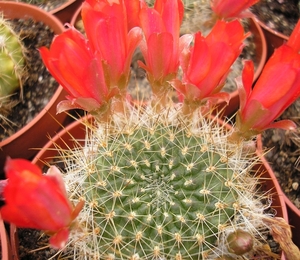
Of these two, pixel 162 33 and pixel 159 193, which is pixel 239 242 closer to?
pixel 159 193

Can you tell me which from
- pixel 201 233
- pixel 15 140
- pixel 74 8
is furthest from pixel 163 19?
pixel 74 8

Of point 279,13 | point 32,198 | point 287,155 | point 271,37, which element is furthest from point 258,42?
point 32,198

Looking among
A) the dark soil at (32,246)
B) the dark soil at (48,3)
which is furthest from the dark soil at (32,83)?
the dark soil at (32,246)

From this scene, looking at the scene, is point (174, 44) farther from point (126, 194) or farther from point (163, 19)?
point (126, 194)

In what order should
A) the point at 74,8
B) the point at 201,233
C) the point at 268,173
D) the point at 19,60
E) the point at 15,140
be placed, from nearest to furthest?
the point at 201,233
the point at 268,173
the point at 15,140
the point at 19,60
the point at 74,8

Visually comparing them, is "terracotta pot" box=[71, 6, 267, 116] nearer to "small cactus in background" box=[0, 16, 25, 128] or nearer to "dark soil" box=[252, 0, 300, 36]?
"dark soil" box=[252, 0, 300, 36]
